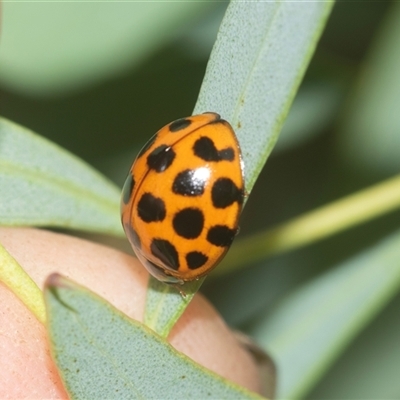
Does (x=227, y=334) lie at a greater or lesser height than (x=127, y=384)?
lesser

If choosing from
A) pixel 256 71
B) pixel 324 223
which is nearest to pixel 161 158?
pixel 256 71

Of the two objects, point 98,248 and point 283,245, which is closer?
point 98,248

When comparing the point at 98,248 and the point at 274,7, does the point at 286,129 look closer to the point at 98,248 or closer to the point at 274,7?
the point at 98,248

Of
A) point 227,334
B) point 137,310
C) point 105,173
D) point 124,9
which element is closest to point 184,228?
point 137,310

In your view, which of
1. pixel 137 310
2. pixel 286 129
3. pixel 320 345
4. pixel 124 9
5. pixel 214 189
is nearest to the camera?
pixel 214 189

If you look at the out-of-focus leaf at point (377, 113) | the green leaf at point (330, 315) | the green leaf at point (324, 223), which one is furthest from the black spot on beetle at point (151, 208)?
the out-of-focus leaf at point (377, 113)

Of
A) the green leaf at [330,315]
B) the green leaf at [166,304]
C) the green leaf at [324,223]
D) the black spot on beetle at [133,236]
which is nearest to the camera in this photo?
the green leaf at [166,304]

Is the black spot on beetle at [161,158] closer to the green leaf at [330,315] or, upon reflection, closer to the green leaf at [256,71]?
the green leaf at [256,71]
